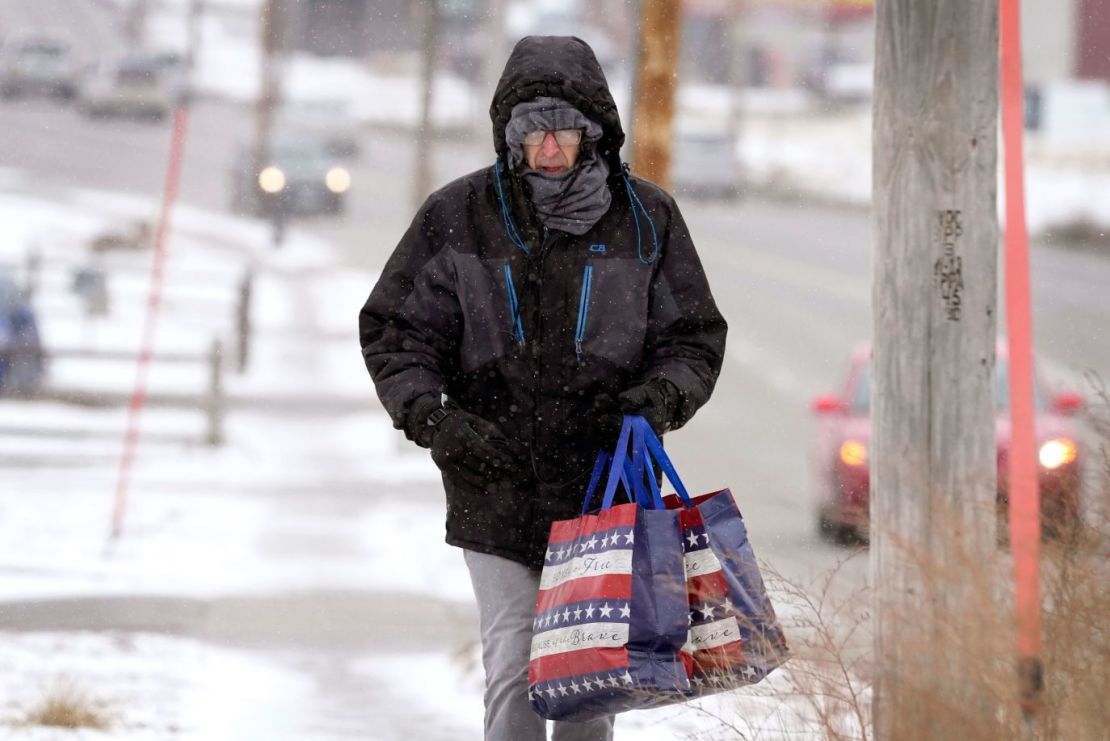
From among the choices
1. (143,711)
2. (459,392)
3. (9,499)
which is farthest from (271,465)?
(459,392)

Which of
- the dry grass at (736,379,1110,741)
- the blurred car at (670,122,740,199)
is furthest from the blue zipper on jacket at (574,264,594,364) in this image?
the blurred car at (670,122,740,199)

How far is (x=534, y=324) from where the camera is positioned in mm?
3631

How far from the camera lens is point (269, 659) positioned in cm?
688

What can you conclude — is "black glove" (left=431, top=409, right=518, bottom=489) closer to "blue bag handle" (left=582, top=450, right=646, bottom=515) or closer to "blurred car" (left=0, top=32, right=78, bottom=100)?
"blue bag handle" (left=582, top=450, right=646, bottom=515)

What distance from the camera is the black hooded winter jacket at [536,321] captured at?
3.63 metres

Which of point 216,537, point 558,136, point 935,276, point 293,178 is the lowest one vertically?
point 216,537

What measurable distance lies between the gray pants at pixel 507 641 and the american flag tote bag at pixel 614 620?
7.6 inches

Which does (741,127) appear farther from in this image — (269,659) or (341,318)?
(269,659)

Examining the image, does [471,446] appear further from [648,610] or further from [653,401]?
[648,610]

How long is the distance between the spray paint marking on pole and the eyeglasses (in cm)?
88

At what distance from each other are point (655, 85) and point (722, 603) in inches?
178

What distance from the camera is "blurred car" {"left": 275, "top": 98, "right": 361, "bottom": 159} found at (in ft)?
84.2

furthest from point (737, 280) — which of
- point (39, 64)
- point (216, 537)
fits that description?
point (216, 537)

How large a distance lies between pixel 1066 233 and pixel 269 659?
33037mm
